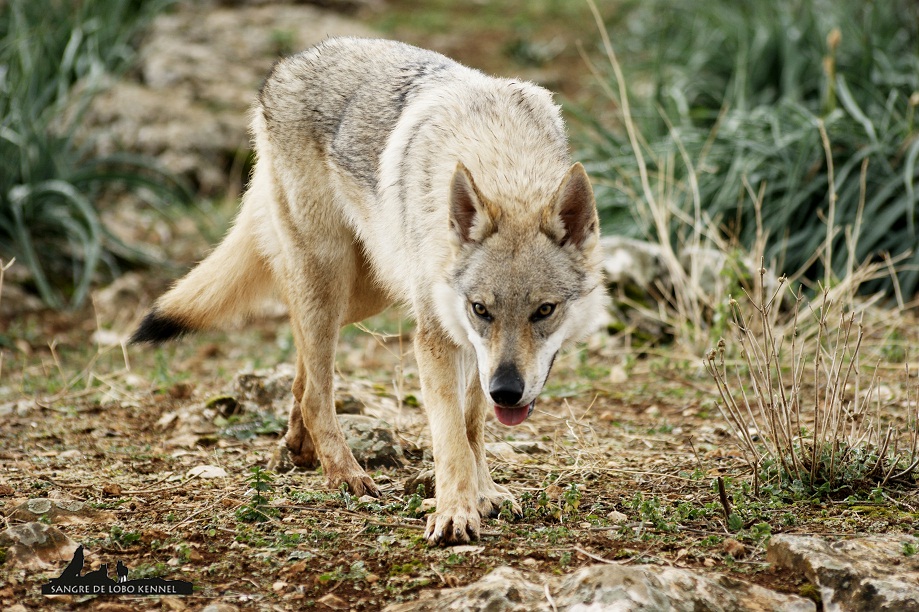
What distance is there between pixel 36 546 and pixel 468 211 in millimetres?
1878

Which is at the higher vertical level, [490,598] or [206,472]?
[490,598]

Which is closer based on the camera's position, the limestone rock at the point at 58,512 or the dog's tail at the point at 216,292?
the limestone rock at the point at 58,512

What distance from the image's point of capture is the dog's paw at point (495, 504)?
11.7 ft

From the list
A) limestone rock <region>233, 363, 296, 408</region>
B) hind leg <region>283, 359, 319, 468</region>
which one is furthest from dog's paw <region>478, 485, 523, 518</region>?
limestone rock <region>233, 363, 296, 408</region>

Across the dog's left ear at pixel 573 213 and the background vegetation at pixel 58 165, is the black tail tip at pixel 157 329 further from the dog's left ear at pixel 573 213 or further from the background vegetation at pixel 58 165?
the background vegetation at pixel 58 165

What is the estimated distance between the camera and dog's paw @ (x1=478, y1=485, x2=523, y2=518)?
3.58 meters

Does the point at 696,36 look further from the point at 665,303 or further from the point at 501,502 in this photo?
the point at 501,502

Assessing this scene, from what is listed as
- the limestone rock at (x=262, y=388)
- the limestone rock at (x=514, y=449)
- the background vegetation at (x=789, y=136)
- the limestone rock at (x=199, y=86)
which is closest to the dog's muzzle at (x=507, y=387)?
the limestone rock at (x=514, y=449)

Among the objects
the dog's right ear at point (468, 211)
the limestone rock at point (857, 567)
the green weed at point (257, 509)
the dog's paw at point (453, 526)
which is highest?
the dog's right ear at point (468, 211)

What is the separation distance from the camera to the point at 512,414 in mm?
3279

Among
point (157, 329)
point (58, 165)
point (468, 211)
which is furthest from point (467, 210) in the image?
point (58, 165)

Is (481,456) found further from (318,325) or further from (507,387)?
(318,325)

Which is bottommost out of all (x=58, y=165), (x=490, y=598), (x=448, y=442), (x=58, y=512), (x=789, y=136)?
(x=58, y=512)

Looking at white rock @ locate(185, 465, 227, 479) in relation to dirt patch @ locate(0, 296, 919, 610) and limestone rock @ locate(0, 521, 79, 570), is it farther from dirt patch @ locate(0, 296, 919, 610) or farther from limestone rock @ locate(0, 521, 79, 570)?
limestone rock @ locate(0, 521, 79, 570)
